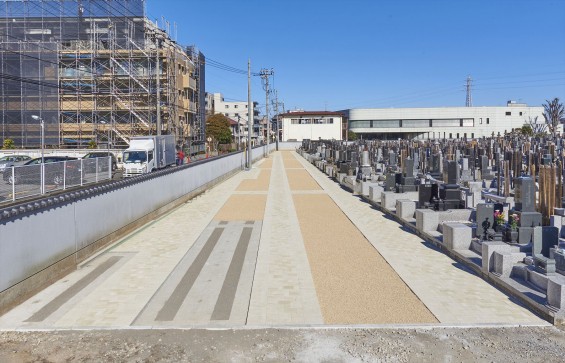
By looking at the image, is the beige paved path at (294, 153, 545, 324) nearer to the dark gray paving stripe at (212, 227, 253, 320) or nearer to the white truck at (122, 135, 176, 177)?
the dark gray paving stripe at (212, 227, 253, 320)

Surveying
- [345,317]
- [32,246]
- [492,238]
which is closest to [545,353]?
[345,317]

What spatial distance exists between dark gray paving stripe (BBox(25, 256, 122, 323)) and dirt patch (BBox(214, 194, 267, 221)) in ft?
19.5

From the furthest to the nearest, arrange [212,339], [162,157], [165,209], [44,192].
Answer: [162,157]
[165,209]
[44,192]
[212,339]

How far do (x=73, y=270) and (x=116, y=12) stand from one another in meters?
48.1

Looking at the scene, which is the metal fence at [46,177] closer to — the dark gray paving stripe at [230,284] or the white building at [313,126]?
the dark gray paving stripe at [230,284]

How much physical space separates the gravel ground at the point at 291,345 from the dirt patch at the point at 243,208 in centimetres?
937

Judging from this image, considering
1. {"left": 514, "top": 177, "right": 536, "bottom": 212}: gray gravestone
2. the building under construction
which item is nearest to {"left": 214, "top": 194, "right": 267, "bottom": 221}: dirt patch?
{"left": 514, "top": 177, "right": 536, "bottom": 212}: gray gravestone

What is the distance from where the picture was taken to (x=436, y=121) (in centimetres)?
11144

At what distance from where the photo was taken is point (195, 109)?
6244cm

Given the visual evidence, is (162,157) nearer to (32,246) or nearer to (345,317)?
(32,246)

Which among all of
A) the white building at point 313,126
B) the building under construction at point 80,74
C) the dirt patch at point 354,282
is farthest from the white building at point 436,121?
the dirt patch at point 354,282

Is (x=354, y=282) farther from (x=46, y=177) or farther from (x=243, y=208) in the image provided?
(x=46, y=177)

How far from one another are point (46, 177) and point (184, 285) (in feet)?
32.3

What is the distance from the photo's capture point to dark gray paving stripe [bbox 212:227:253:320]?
22.9ft
